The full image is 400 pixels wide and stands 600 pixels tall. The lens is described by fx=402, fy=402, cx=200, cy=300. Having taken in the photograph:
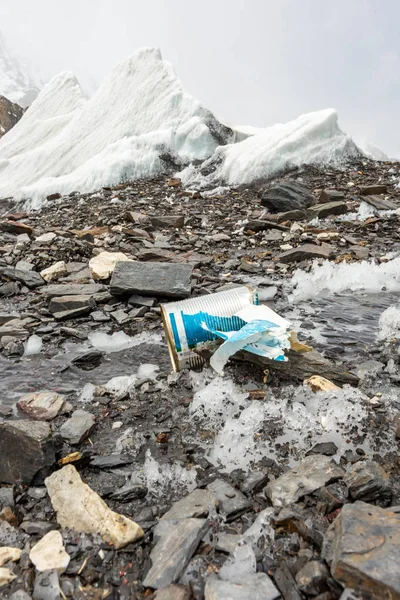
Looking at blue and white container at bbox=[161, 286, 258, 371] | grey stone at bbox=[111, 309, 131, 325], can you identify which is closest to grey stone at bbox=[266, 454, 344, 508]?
blue and white container at bbox=[161, 286, 258, 371]

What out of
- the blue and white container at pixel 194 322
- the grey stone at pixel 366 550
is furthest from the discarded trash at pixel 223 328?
the grey stone at pixel 366 550

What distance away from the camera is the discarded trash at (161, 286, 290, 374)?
2.59 meters

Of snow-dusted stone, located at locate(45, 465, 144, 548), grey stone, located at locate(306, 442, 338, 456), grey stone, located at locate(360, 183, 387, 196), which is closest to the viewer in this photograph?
snow-dusted stone, located at locate(45, 465, 144, 548)

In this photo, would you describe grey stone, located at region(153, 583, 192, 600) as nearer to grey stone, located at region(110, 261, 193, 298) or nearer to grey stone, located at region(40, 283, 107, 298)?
grey stone, located at region(110, 261, 193, 298)

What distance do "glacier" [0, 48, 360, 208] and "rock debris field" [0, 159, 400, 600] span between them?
717 cm

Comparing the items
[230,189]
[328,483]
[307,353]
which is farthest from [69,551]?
[230,189]

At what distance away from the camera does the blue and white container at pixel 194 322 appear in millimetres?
2709

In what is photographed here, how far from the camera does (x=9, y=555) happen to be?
147 centimetres

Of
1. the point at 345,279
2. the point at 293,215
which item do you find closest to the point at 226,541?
the point at 345,279

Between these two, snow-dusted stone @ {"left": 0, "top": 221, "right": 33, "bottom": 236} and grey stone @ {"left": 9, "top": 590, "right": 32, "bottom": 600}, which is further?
snow-dusted stone @ {"left": 0, "top": 221, "right": 33, "bottom": 236}

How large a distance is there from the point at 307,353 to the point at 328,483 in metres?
1.07

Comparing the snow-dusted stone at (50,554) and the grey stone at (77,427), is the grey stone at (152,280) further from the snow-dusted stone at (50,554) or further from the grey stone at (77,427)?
the snow-dusted stone at (50,554)

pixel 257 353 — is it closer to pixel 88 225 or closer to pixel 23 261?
pixel 23 261

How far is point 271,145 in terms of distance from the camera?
443 inches
